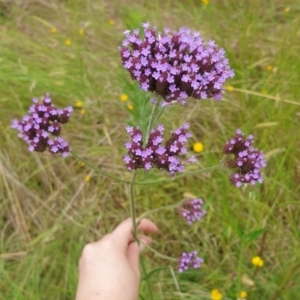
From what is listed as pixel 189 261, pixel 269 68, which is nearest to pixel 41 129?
pixel 189 261

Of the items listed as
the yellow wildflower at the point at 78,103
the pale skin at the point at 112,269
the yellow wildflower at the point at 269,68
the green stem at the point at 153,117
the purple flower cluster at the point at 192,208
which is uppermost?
the yellow wildflower at the point at 269,68

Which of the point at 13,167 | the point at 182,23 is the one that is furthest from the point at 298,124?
the point at 13,167

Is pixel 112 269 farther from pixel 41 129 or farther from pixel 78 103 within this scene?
pixel 78 103

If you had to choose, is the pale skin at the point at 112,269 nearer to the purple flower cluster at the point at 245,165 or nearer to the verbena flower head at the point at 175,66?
the purple flower cluster at the point at 245,165

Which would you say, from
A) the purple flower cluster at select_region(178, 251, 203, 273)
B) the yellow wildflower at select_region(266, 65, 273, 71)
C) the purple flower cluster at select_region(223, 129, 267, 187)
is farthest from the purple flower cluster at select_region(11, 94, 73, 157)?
the yellow wildflower at select_region(266, 65, 273, 71)

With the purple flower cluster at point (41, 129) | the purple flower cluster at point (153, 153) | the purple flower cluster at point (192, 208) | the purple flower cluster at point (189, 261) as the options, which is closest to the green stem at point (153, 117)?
the purple flower cluster at point (153, 153)

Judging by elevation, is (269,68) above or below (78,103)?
above
